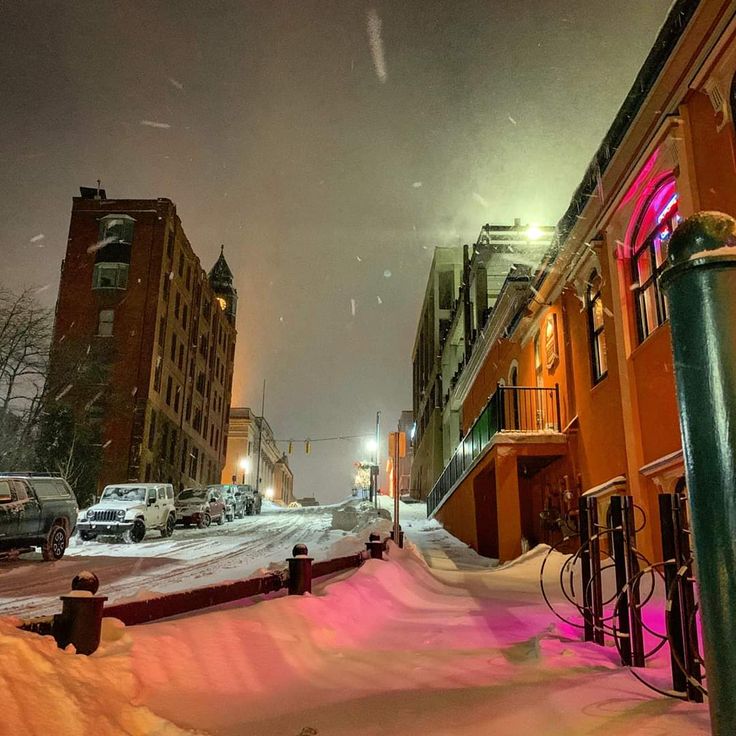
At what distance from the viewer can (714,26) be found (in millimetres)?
7730

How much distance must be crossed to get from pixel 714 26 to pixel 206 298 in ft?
169

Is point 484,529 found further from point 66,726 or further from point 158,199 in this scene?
point 158,199

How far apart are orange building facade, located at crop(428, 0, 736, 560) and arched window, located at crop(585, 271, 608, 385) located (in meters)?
0.02

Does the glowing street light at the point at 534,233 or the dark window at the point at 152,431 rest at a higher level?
the glowing street light at the point at 534,233

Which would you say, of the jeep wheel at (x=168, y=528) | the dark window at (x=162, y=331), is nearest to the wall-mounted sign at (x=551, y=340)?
the jeep wheel at (x=168, y=528)

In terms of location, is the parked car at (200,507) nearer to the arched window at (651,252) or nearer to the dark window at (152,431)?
the dark window at (152,431)

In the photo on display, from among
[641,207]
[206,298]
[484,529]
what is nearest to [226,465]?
[206,298]

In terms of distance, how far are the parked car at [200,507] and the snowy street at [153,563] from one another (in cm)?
301

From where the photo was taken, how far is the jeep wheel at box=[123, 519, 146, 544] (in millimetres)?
19891

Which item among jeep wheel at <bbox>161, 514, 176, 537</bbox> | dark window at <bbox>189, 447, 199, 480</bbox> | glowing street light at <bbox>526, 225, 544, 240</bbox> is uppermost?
glowing street light at <bbox>526, 225, 544, 240</bbox>

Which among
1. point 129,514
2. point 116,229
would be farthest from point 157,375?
point 129,514

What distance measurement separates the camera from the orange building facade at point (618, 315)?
8.10m

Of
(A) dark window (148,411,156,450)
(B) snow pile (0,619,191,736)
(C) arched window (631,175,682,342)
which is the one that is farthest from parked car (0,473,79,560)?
(A) dark window (148,411,156,450)

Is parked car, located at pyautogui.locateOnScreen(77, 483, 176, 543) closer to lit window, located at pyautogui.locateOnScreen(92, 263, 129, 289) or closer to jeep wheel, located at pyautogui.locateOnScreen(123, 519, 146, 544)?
jeep wheel, located at pyautogui.locateOnScreen(123, 519, 146, 544)
